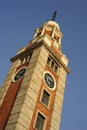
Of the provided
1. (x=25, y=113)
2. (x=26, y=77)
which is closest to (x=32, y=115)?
(x=25, y=113)

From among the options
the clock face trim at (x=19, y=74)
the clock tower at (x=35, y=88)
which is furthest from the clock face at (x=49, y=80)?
the clock face trim at (x=19, y=74)

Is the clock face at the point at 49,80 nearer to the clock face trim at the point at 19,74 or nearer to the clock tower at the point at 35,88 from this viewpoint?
the clock tower at the point at 35,88

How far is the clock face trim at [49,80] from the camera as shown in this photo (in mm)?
35406

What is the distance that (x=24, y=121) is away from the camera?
93.9ft

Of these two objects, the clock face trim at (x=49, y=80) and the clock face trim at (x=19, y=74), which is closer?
the clock face trim at (x=49, y=80)

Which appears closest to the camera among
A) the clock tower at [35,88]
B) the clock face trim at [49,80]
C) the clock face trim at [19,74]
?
the clock tower at [35,88]

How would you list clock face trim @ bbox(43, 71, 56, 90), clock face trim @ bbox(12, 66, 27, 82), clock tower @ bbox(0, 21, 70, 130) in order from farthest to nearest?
1. clock face trim @ bbox(12, 66, 27, 82)
2. clock face trim @ bbox(43, 71, 56, 90)
3. clock tower @ bbox(0, 21, 70, 130)

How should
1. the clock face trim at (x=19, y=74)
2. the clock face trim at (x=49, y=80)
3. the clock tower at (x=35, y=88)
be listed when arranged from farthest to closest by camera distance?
the clock face trim at (x=19, y=74), the clock face trim at (x=49, y=80), the clock tower at (x=35, y=88)

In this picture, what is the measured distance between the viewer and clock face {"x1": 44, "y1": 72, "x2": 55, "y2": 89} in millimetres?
35500

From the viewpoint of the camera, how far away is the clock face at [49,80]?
35500 mm

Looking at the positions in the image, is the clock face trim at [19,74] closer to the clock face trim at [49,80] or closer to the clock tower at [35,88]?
the clock tower at [35,88]

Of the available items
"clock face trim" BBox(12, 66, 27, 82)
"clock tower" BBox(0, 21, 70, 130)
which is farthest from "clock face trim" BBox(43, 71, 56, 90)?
"clock face trim" BBox(12, 66, 27, 82)

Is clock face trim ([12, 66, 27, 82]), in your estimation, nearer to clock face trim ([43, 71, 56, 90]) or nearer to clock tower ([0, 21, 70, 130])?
clock tower ([0, 21, 70, 130])

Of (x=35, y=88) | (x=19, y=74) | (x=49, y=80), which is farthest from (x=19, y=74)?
(x=35, y=88)
